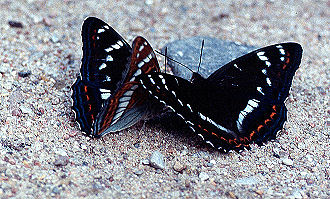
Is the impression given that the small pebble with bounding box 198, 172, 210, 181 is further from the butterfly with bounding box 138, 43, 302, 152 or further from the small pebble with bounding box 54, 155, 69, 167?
the small pebble with bounding box 54, 155, 69, 167

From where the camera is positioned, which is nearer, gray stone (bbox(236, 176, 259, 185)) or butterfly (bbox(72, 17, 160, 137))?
gray stone (bbox(236, 176, 259, 185))

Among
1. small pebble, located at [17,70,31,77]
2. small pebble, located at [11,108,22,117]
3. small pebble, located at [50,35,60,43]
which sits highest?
small pebble, located at [50,35,60,43]

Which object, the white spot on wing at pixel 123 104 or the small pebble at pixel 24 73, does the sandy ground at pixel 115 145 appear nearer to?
the small pebble at pixel 24 73

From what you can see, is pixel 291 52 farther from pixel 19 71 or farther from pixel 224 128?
pixel 19 71

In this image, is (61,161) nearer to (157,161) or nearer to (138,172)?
(138,172)

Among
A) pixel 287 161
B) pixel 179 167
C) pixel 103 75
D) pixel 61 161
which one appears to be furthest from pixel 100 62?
pixel 287 161

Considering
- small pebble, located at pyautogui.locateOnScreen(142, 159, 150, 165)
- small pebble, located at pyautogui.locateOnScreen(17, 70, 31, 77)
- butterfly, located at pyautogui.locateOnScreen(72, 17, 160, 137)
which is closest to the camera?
small pebble, located at pyautogui.locateOnScreen(142, 159, 150, 165)

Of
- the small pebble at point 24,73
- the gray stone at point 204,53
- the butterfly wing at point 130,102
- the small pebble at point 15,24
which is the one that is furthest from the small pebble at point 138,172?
the small pebble at point 15,24

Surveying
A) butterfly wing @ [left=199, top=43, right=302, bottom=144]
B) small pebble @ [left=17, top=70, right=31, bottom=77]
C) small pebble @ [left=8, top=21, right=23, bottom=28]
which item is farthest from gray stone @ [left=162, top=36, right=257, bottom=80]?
small pebble @ [left=8, top=21, right=23, bottom=28]
